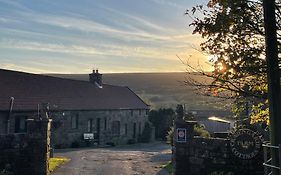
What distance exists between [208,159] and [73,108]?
958 inches

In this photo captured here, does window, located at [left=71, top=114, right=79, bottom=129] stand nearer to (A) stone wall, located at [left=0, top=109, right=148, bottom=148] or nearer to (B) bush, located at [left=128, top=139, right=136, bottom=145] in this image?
(A) stone wall, located at [left=0, top=109, right=148, bottom=148]

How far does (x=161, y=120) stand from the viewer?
4812 centimetres

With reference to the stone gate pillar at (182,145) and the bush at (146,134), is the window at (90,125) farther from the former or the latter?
the stone gate pillar at (182,145)

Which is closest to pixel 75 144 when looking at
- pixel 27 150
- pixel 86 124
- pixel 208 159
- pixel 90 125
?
pixel 86 124

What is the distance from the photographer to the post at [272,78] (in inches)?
259

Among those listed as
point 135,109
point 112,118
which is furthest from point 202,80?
point 135,109

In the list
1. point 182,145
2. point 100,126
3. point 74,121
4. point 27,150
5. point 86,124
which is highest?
point 74,121

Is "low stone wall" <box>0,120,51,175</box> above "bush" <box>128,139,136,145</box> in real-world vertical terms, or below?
above

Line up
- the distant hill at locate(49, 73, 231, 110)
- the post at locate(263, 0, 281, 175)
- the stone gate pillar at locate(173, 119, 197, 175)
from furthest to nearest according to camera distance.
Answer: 1. the distant hill at locate(49, 73, 231, 110)
2. the stone gate pillar at locate(173, 119, 197, 175)
3. the post at locate(263, 0, 281, 175)

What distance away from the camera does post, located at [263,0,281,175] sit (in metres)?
6.57

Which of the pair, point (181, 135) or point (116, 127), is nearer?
point (181, 135)

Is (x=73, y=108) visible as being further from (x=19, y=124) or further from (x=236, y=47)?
(x=236, y=47)

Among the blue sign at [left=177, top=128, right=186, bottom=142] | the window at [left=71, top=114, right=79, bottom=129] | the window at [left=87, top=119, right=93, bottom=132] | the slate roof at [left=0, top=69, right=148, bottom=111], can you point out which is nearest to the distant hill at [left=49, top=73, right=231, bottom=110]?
the slate roof at [left=0, top=69, right=148, bottom=111]

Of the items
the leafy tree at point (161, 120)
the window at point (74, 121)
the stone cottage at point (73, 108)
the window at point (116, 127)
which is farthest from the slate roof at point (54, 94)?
the leafy tree at point (161, 120)
